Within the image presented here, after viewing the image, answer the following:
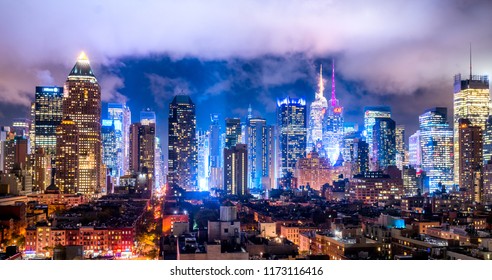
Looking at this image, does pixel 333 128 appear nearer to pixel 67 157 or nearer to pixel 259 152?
pixel 259 152

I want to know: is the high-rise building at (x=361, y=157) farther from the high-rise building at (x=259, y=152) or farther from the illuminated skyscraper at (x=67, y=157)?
the illuminated skyscraper at (x=67, y=157)

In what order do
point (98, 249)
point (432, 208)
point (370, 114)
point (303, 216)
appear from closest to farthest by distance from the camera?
point (98, 249)
point (303, 216)
point (432, 208)
point (370, 114)

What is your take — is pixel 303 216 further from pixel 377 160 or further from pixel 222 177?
pixel 377 160

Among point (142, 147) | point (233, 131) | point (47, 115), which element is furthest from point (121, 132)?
point (233, 131)

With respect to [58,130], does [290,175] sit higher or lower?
lower

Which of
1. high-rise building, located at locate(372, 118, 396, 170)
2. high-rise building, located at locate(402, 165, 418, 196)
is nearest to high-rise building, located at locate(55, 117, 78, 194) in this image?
high-rise building, located at locate(402, 165, 418, 196)
